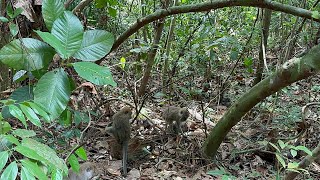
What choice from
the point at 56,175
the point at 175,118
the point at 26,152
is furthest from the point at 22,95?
the point at 175,118

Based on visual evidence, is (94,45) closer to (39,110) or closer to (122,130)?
(39,110)

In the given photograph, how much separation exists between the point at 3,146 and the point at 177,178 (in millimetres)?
2427

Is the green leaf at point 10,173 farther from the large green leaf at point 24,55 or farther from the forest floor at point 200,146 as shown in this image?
the forest floor at point 200,146

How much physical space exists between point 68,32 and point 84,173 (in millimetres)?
1564

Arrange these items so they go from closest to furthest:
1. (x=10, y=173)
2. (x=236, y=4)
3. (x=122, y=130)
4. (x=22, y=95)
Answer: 1. (x=10, y=173)
2. (x=22, y=95)
3. (x=236, y=4)
4. (x=122, y=130)

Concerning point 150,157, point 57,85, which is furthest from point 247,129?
point 57,85

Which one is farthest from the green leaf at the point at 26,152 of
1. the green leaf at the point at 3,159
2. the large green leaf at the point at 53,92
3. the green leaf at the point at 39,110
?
the large green leaf at the point at 53,92

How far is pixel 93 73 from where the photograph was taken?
1914mm

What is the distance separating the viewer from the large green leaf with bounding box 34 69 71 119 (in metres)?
1.86

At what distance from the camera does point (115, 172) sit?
3807 millimetres

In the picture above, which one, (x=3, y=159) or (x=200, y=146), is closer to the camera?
(x=3, y=159)

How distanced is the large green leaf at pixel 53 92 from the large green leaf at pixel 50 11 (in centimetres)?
32

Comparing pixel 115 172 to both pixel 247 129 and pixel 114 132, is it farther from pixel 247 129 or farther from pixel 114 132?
pixel 247 129

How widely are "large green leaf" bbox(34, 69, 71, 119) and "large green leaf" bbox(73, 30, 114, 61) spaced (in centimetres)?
18
